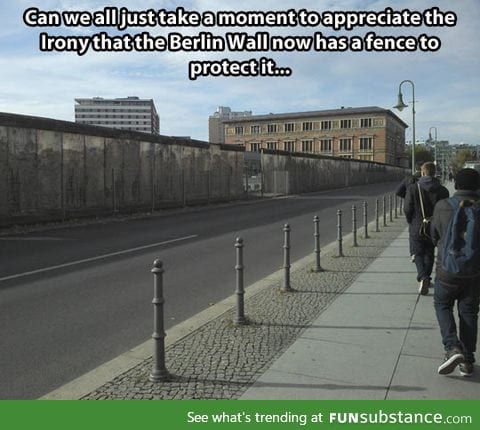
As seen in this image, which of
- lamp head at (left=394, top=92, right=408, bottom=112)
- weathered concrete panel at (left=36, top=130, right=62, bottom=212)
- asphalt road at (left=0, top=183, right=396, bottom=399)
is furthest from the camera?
lamp head at (left=394, top=92, right=408, bottom=112)

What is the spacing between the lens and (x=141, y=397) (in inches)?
154

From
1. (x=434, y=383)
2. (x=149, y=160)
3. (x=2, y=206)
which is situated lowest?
(x=434, y=383)

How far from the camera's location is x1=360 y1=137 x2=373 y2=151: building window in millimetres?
121188

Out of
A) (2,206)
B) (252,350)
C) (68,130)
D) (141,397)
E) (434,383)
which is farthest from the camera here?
(68,130)

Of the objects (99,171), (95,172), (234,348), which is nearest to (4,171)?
(95,172)

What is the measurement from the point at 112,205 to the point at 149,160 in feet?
11.4

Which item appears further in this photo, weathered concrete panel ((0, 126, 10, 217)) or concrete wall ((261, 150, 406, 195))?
concrete wall ((261, 150, 406, 195))

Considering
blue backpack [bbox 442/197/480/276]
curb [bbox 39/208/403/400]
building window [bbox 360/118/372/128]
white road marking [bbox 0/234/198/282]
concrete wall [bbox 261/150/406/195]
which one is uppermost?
building window [bbox 360/118/372/128]

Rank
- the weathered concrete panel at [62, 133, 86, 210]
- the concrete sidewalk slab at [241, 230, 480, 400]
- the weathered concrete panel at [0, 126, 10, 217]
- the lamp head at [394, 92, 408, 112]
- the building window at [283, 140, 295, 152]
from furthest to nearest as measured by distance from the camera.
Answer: the building window at [283, 140, 295, 152] → the lamp head at [394, 92, 408, 112] → the weathered concrete panel at [62, 133, 86, 210] → the weathered concrete panel at [0, 126, 10, 217] → the concrete sidewalk slab at [241, 230, 480, 400]

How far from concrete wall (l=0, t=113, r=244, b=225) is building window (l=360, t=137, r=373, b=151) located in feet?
321

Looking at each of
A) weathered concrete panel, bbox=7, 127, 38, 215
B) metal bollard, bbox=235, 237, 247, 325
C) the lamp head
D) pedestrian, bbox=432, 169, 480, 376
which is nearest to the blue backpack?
pedestrian, bbox=432, 169, 480, 376

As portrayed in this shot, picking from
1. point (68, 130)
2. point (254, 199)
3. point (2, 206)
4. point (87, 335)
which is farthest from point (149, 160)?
point (87, 335)

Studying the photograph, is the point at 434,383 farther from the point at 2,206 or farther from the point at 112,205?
the point at 112,205

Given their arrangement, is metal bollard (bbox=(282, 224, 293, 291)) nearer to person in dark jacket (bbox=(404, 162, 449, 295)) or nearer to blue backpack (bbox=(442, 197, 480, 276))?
person in dark jacket (bbox=(404, 162, 449, 295))
